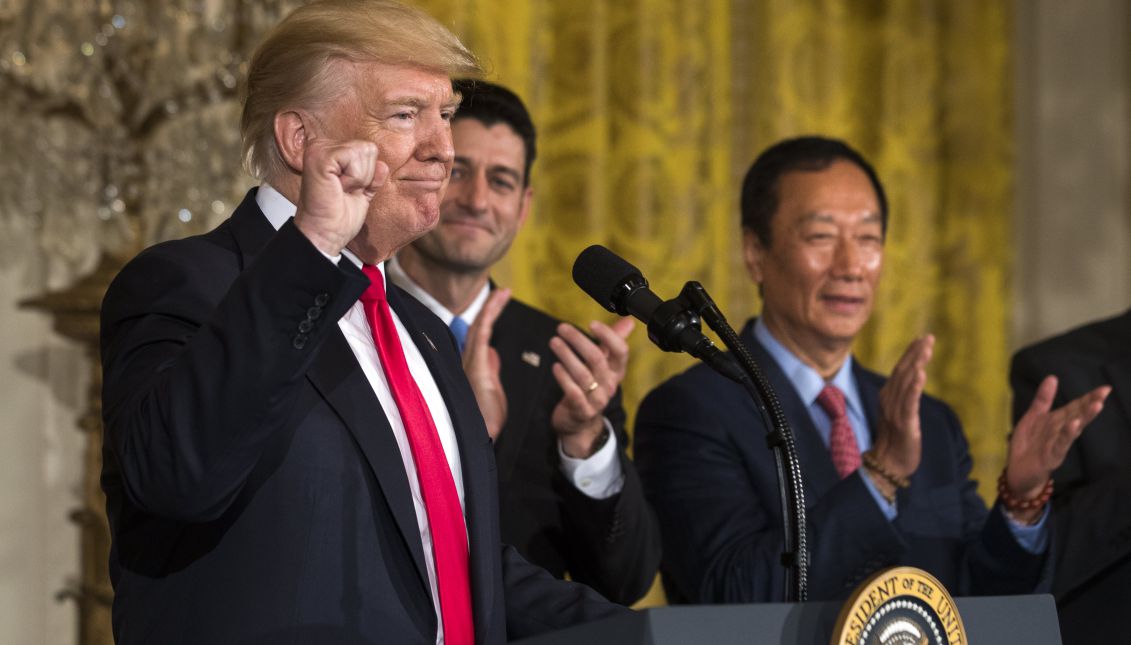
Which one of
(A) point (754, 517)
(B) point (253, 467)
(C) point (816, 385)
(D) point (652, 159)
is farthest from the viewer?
(D) point (652, 159)

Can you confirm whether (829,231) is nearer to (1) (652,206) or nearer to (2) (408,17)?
(2) (408,17)

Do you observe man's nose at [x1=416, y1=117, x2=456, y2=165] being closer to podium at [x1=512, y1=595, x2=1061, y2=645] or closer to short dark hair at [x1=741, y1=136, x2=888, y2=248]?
podium at [x1=512, y1=595, x2=1061, y2=645]

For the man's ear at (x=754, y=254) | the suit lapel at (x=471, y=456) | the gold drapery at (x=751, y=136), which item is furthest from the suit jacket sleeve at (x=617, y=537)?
the gold drapery at (x=751, y=136)

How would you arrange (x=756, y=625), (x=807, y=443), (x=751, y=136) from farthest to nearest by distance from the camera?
1. (x=751, y=136)
2. (x=807, y=443)
3. (x=756, y=625)

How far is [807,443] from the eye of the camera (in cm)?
245

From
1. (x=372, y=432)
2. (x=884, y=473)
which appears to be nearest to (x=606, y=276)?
(x=372, y=432)

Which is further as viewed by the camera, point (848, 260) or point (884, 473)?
point (848, 260)

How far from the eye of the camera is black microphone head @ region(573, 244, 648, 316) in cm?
160

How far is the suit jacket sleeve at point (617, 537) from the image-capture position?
7.47 feet

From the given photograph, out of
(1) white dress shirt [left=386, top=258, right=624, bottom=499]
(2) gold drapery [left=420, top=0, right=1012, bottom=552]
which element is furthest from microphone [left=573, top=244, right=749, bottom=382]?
(2) gold drapery [left=420, top=0, right=1012, bottom=552]

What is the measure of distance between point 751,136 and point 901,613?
3.26 metres

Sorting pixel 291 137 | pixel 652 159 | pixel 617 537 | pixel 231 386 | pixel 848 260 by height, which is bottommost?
pixel 617 537

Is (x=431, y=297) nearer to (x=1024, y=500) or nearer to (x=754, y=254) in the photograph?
(x=754, y=254)

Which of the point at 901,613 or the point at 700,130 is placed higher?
the point at 700,130
